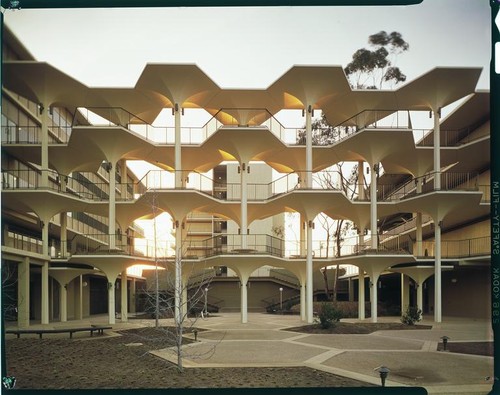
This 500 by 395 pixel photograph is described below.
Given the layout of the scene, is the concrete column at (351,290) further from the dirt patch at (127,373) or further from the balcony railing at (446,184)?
the dirt patch at (127,373)

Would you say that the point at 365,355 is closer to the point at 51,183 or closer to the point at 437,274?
the point at 437,274

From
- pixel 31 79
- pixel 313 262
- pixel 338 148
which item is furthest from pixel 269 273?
pixel 31 79

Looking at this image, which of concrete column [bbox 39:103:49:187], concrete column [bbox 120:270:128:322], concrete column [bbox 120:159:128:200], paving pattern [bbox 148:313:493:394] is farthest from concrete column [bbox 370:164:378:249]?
concrete column [bbox 39:103:49:187]

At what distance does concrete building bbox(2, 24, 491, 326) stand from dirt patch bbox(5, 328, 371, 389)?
8113 mm

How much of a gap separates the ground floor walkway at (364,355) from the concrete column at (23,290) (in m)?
7.55

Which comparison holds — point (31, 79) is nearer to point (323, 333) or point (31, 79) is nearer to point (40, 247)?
point (40, 247)

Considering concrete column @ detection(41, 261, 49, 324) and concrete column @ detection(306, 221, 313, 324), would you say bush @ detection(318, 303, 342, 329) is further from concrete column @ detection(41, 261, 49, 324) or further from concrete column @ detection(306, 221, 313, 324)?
concrete column @ detection(41, 261, 49, 324)

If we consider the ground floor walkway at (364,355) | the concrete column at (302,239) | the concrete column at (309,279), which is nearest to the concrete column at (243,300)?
the concrete column at (309,279)

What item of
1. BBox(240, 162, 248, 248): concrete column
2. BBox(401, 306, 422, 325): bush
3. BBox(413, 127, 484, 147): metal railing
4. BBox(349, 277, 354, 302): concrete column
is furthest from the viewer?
BBox(349, 277, 354, 302): concrete column

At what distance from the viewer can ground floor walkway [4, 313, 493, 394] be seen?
1016 centimetres

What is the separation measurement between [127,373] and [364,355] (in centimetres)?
657

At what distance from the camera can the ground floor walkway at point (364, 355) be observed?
10164 mm

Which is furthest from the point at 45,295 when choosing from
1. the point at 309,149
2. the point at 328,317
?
the point at 309,149

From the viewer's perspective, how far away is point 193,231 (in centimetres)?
4697
